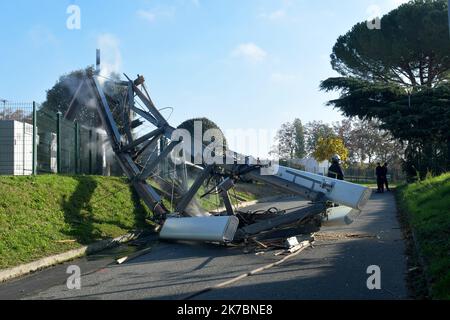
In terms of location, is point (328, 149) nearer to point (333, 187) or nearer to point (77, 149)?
point (77, 149)

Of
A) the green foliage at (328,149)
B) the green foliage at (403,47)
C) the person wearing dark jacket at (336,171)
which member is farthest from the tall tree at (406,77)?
the person wearing dark jacket at (336,171)

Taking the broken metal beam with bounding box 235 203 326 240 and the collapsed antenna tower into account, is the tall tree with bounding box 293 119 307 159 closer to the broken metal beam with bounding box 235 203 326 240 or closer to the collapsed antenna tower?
the collapsed antenna tower

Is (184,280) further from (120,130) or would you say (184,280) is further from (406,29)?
(406,29)

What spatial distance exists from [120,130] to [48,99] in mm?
27058

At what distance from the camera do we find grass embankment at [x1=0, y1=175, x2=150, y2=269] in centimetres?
973

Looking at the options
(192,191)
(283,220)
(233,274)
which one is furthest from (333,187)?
(233,274)

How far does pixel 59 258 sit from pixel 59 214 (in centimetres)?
234

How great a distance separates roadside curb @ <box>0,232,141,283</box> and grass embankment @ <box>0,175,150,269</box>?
0.12m

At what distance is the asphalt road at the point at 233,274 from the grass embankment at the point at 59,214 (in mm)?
751

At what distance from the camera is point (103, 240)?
38.1ft

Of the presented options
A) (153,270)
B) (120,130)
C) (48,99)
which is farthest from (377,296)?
(48,99)

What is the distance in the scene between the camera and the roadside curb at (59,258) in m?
8.46

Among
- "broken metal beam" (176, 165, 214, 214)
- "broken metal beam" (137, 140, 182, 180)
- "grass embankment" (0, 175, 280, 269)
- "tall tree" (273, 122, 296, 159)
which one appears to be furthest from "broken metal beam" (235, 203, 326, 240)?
"tall tree" (273, 122, 296, 159)

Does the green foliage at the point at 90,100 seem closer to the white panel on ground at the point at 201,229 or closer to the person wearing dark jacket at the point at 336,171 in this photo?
the white panel on ground at the point at 201,229
